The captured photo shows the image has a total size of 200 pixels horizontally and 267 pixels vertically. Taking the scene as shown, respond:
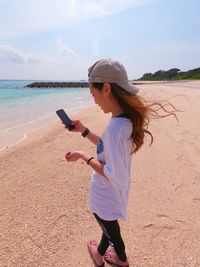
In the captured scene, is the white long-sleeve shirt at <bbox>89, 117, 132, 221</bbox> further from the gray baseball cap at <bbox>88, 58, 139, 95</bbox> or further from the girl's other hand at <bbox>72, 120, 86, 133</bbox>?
the girl's other hand at <bbox>72, 120, 86, 133</bbox>

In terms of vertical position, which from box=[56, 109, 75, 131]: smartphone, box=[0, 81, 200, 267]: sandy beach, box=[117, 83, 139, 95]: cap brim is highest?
box=[117, 83, 139, 95]: cap brim

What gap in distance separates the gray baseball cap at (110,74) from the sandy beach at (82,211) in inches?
70.7

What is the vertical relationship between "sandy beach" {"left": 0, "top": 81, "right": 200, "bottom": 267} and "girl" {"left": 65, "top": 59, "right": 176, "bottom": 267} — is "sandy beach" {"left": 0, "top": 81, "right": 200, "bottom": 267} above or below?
below

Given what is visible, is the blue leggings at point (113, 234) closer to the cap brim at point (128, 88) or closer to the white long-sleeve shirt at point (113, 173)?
the white long-sleeve shirt at point (113, 173)

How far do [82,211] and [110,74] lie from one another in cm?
224

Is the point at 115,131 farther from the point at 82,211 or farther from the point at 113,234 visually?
the point at 82,211

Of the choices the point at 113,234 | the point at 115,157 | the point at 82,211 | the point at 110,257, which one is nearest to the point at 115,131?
the point at 115,157

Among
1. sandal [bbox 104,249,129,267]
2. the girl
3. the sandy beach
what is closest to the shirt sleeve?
the girl

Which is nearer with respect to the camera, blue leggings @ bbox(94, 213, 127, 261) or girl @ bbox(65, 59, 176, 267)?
girl @ bbox(65, 59, 176, 267)

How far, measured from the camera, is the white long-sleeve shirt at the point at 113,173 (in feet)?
7.98

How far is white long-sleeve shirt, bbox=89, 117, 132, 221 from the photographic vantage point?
2434mm

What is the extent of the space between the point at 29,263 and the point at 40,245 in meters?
0.27

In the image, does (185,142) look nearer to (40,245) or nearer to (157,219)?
(157,219)

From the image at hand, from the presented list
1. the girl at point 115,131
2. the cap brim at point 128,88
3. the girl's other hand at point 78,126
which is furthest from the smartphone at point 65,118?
the cap brim at point 128,88
